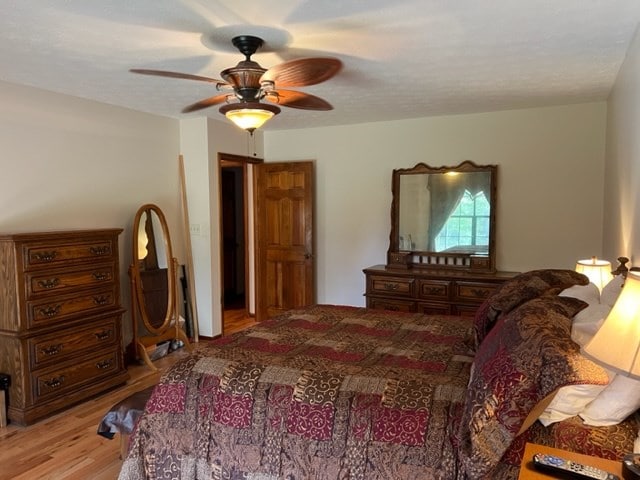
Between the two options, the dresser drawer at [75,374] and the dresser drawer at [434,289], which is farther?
the dresser drawer at [434,289]

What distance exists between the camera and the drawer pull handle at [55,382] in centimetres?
330

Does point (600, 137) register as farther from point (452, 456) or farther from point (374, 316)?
point (452, 456)

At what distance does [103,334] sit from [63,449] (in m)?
1.00

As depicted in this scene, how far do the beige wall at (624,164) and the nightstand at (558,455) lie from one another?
4.41 ft

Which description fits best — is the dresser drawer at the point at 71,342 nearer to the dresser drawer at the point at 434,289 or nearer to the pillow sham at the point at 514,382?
the dresser drawer at the point at 434,289

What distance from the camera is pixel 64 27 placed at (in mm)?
2377

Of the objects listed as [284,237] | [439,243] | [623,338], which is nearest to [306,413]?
Answer: [623,338]

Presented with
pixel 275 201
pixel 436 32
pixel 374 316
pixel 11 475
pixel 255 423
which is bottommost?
pixel 11 475

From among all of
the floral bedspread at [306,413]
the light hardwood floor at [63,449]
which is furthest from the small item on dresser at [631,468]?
the light hardwood floor at [63,449]

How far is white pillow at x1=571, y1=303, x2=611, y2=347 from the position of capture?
5.50 ft

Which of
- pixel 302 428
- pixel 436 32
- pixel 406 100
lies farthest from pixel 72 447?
pixel 406 100

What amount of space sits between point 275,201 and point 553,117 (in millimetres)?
2998

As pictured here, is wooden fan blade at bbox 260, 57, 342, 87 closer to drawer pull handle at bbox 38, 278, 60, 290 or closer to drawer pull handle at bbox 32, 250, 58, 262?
drawer pull handle at bbox 32, 250, 58, 262

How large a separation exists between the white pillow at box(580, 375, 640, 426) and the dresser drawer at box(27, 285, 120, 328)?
3.23m
